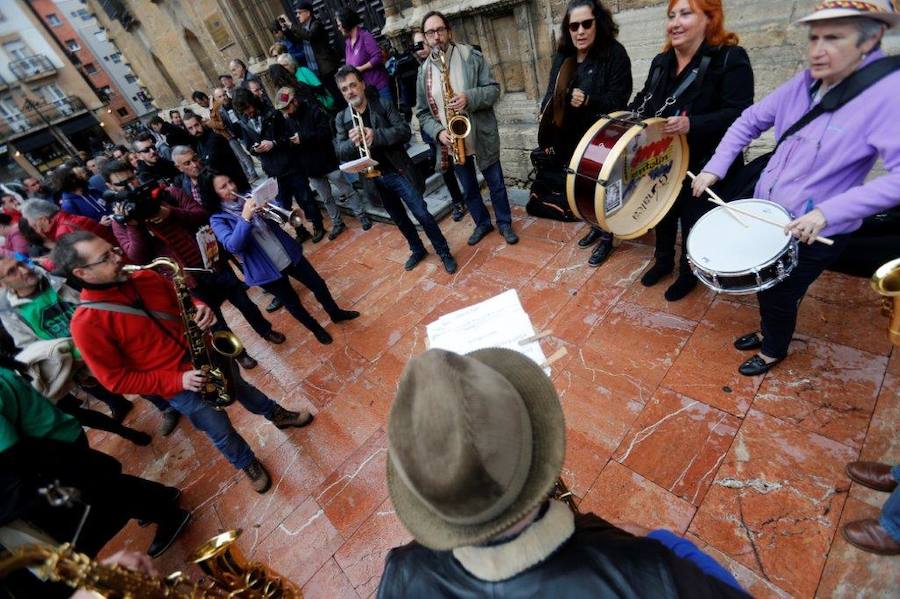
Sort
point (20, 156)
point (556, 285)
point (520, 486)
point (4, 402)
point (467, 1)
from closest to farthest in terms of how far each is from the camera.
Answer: point (520, 486) < point (4, 402) < point (556, 285) < point (467, 1) < point (20, 156)

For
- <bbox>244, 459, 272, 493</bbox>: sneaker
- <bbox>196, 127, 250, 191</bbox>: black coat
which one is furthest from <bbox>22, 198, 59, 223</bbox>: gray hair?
<bbox>244, 459, 272, 493</bbox>: sneaker

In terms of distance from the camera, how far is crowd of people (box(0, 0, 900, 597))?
34.2 inches

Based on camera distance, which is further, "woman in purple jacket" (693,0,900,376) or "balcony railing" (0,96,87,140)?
"balcony railing" (0,96,87,140)

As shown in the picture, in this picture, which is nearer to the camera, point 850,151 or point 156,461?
point 850,151

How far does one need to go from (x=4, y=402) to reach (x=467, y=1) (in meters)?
5.58

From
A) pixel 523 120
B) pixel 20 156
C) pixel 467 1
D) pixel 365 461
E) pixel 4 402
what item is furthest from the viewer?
pixel 20 156

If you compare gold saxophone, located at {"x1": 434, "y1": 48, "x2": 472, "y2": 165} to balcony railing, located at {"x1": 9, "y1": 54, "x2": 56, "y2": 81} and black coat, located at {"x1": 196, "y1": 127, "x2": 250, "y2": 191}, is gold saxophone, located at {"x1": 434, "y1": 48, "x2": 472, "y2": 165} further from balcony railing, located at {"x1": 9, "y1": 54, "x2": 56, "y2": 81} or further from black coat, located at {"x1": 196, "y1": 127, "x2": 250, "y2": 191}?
balcony railing, located at {"x1": 9, "y1": 54, "x2": 56, "y2": 81}

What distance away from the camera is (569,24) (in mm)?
2930

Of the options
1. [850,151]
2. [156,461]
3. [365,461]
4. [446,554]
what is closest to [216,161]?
[156,461]

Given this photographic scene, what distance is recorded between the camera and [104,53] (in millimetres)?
37969

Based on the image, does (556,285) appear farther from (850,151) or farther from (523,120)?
(523,120)

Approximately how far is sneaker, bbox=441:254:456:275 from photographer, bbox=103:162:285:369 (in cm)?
196

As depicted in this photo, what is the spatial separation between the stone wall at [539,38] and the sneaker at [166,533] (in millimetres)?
5091

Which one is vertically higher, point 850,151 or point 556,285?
point 850,151
